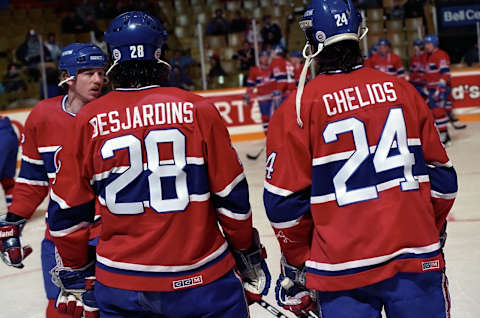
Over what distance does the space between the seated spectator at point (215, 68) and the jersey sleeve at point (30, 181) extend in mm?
9327

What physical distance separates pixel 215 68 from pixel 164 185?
1060 centimetres

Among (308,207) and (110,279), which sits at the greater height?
(308,207)

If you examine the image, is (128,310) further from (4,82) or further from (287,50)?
(287,50)

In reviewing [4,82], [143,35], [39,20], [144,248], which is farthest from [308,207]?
[39,20]

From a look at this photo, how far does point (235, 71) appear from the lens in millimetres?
12961

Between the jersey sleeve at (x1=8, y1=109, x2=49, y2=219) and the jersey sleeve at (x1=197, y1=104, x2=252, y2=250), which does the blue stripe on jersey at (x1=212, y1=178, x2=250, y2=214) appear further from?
the jersey sleeve at (x1=8, y1=109, x2=49, y2=219)

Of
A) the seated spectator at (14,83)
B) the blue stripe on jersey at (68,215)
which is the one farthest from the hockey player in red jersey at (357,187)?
the seated spectator at (14,83)

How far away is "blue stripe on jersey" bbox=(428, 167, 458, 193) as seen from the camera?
2.21 m

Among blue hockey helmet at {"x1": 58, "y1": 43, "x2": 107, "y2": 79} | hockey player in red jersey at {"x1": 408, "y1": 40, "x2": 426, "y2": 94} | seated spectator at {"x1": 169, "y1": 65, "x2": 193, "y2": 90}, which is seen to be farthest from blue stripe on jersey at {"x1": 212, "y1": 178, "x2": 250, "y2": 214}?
seated spectator at {"x1": 169, "y1": 65, "x2": 193, "y2": 90}

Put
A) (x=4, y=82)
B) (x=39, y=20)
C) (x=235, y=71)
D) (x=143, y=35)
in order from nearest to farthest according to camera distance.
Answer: (x=143, y=35), (x=4, y=82), (x=235, y=71), (x=39, y=20)

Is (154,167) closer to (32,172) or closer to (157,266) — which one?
(157,266)

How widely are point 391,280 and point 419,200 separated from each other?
0.72 ft

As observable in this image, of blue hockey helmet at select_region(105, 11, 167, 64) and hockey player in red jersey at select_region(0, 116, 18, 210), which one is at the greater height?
blue hockey helmet at select_region(105, 11, 167, 64)

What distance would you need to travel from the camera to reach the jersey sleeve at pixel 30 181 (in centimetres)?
305
